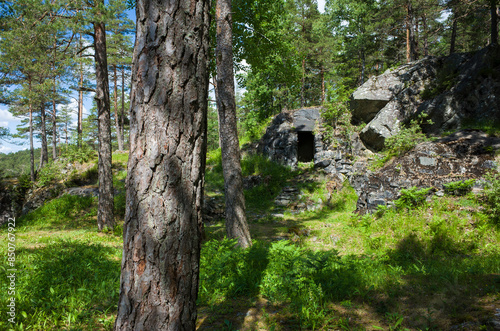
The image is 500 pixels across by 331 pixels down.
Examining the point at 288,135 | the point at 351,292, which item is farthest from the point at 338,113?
the point at 351,292

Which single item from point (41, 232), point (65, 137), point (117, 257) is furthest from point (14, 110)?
point (117, 257)

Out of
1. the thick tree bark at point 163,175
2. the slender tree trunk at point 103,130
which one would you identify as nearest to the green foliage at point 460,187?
the thick tree bark at point 163,175

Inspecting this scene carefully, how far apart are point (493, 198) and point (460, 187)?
2.94 ft

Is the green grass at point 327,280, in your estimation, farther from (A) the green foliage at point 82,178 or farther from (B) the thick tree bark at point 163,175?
(A) the green foliage at point 82,178

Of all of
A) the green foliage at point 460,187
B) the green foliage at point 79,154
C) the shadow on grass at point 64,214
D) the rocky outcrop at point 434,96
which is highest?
the rocky outcrop at point 434,96

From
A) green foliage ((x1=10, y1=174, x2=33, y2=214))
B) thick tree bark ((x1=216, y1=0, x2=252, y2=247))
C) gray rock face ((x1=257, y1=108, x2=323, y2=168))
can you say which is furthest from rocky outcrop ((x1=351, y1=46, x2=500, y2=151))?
green foliage ((x1=10, y1=174, x2=33, y2=214))

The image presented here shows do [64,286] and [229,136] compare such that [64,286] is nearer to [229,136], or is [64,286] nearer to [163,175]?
[163,175]

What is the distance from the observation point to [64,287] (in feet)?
11.7

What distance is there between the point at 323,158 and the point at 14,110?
30.2 meters

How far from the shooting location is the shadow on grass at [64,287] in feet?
9.37

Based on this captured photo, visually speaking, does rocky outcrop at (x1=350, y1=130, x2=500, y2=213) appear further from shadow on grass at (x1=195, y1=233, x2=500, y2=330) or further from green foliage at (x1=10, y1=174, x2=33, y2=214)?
green foliage at (x1=10, y1=174, x2=33, y2=214)

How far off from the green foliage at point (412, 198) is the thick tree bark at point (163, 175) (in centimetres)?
701

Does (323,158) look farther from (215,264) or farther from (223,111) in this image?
(215,264)

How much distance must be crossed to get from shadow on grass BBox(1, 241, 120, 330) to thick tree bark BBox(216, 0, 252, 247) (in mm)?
2698
